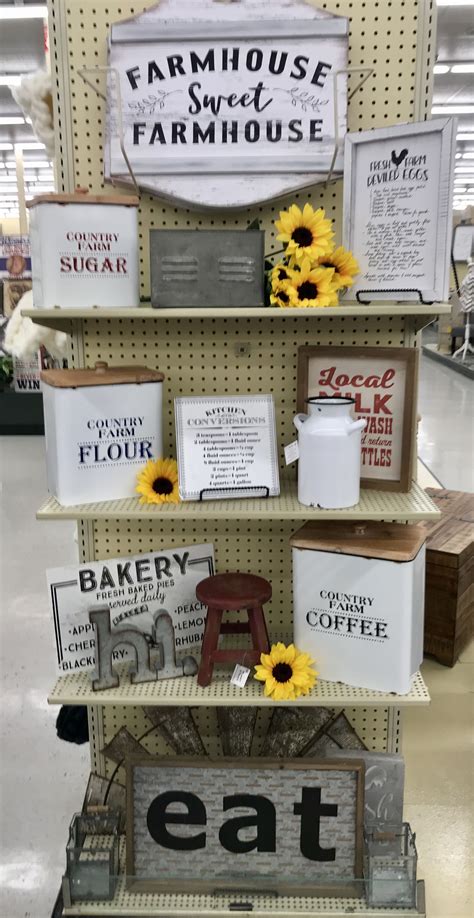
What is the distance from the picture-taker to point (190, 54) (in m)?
1.69

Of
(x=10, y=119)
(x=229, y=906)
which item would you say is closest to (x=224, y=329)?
(x=229, y=906)

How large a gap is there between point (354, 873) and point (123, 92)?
200 cm

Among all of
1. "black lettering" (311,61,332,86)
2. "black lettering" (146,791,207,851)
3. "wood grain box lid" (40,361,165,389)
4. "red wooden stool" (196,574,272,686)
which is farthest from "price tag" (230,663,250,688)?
"black lettering" (311,61,332,86)

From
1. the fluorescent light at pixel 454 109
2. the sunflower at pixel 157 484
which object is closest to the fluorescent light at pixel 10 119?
the fluorescent light at pixel 454 109

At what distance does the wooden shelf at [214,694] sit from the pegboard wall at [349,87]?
1121 millimetres

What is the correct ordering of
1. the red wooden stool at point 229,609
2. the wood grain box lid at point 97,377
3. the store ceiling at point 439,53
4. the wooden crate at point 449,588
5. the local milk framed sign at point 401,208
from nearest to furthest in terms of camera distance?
the local milk framed sign at point 401,208 < the wood grain box lid at point 97,377 < the red wooden stool at point 229,609 < the wooden crate at point 449,588 < the store ceiling at point 439,53

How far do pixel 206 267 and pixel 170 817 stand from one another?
1377 mm

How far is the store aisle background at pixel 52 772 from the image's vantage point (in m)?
2.15

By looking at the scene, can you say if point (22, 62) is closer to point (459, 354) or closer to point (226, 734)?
point (459, 354)

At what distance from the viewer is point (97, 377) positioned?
1671mm

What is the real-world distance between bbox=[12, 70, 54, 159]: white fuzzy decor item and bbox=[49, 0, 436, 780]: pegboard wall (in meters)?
0.10

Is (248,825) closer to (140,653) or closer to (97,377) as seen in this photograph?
(140,653)

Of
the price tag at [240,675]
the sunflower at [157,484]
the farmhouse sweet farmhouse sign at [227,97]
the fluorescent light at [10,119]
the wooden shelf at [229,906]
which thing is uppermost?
the fluorescent light at [10,119]

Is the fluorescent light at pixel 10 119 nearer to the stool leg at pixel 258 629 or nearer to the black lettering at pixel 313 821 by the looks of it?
the stool leg at pixel 258 629
